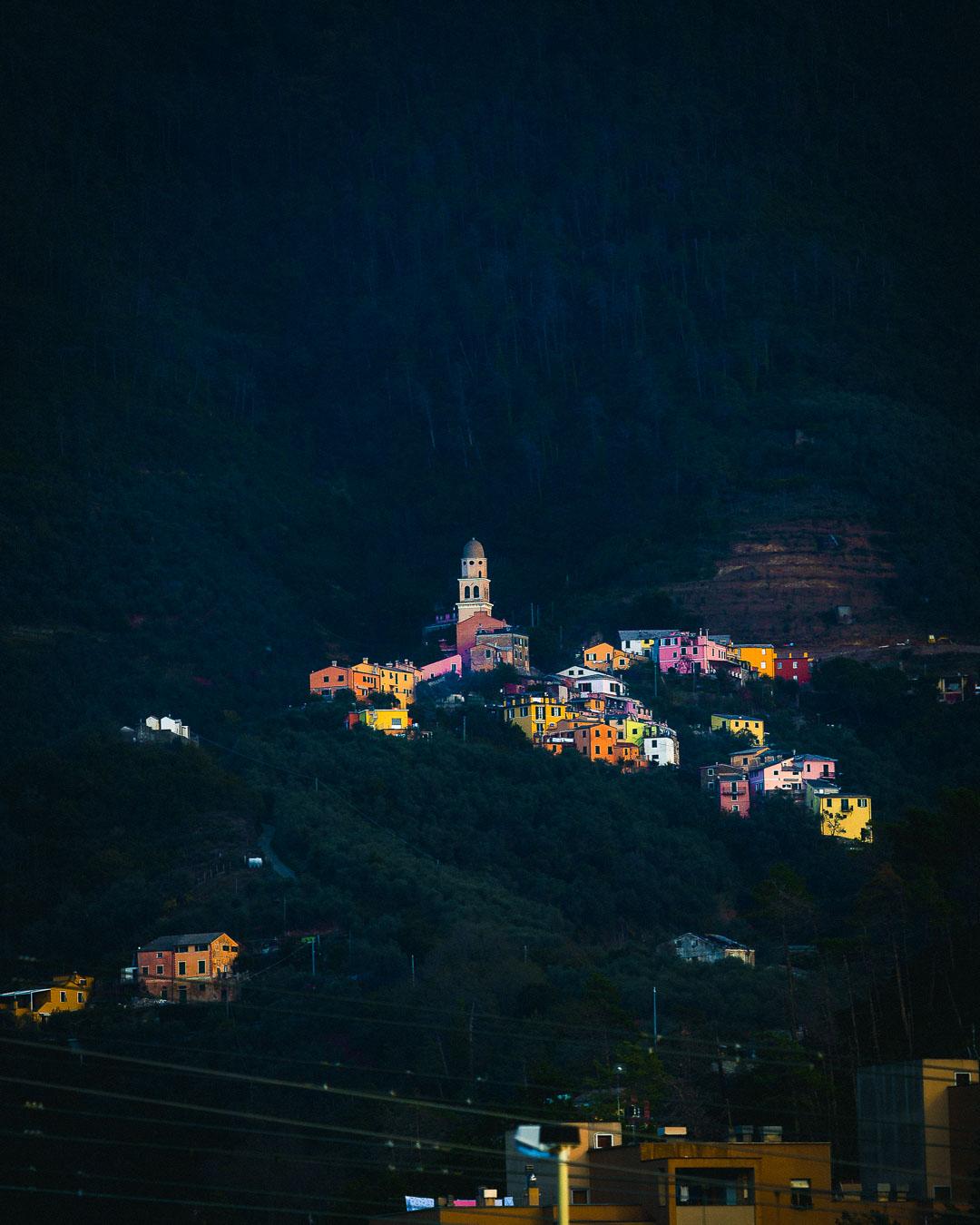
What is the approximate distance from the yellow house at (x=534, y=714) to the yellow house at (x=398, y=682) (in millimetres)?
6819

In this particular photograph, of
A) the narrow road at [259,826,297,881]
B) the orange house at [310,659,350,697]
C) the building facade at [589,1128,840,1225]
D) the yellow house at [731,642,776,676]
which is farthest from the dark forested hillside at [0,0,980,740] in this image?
the building facade at [589,1128,840,1225]

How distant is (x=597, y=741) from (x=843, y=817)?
10959 mm

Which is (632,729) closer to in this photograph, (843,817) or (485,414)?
(843,817)

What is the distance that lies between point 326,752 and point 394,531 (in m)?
63.0

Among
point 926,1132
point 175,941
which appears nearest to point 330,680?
point 175,941

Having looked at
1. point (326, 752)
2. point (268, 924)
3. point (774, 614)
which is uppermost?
point (774, 614)

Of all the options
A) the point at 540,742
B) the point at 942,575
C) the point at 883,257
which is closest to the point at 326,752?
the point at 540,742

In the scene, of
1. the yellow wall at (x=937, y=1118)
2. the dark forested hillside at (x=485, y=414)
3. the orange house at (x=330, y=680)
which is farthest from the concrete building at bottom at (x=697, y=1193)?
the dark forested hillside at (x=485, y=414)

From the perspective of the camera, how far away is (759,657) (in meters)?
126

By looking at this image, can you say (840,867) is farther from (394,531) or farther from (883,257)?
(883,257)

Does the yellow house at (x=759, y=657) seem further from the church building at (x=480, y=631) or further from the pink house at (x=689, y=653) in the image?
the church building at (x=480, y=631)

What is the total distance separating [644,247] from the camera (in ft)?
622

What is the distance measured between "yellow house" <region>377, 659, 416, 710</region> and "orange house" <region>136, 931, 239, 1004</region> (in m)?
33.7

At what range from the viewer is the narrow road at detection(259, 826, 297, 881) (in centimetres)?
9519
